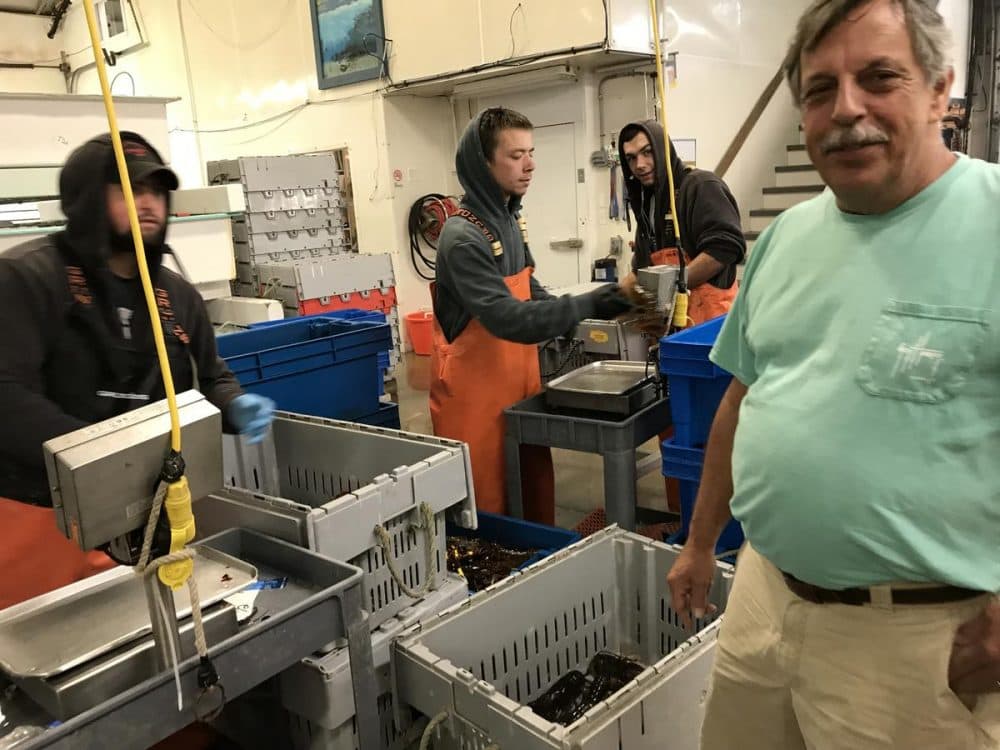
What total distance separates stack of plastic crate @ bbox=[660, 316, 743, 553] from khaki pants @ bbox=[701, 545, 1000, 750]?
0.98 metres

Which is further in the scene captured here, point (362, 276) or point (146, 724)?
point (362, 276)

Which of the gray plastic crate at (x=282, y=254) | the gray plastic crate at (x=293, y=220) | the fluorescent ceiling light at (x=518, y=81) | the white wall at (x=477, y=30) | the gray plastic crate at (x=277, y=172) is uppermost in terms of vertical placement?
the white wall at (x=477, y=30)

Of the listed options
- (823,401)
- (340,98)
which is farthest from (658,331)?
(340,98)

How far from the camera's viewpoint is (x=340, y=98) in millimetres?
6652

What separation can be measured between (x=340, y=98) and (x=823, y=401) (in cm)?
630

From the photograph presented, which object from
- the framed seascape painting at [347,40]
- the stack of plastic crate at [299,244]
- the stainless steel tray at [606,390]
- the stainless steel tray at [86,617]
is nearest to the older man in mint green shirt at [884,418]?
the stainless steel tray at [86,617]

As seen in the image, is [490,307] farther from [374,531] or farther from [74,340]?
[74,340]

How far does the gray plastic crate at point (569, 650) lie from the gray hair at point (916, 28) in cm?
109

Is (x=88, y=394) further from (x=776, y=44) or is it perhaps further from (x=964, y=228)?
(x=776, y=44)

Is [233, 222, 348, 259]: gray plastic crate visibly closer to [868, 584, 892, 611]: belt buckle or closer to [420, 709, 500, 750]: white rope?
[420, 709, 500, 750]: white rope

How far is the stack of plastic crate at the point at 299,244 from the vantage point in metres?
5.23

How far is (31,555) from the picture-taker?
1.64 m

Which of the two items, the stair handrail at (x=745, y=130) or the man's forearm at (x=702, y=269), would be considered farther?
A: the stair handrail at (x=745, y=130)

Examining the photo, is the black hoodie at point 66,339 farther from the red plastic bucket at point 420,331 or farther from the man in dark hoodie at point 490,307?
the red plastic bucket at point 420,331
